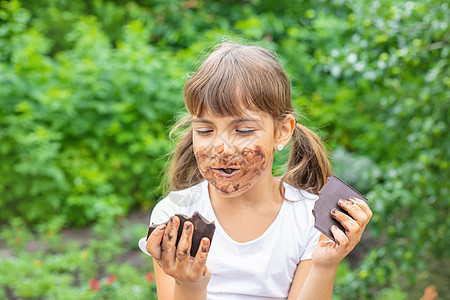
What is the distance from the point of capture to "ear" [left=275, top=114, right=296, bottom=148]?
1.77 meters

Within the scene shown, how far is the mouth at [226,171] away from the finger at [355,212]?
1.13ft

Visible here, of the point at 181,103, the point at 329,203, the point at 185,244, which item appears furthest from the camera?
the point at 181,103

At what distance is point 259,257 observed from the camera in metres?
1.77

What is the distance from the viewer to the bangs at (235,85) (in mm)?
1630

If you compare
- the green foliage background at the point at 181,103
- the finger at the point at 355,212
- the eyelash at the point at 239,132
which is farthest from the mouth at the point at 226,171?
the green foliage background at the point at 181,103

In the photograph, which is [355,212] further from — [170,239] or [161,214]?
[161,214]

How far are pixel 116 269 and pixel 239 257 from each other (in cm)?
235

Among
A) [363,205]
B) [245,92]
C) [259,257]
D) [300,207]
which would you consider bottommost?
[259,257]

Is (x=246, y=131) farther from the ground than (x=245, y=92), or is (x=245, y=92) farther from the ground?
(x=245, y=92)

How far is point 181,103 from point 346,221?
10.4ft

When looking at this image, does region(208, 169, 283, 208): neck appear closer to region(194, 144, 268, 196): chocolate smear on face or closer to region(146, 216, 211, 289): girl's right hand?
region(194, 144, 268, 196): chocolate smear on face

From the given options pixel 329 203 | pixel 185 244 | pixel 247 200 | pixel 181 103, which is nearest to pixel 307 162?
pixel 247 200

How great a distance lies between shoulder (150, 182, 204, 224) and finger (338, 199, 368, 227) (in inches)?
22.1

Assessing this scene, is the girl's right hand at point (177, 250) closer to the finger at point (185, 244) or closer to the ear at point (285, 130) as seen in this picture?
the finger at point (185, 244)
